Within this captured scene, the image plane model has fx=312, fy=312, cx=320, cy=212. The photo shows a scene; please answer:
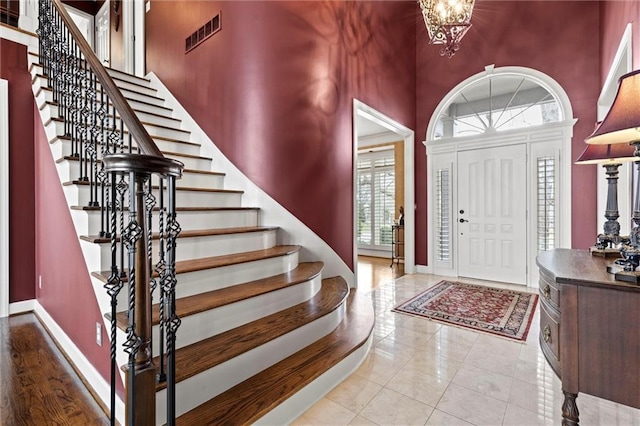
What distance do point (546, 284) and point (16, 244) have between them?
464 cm

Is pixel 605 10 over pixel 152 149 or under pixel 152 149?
over

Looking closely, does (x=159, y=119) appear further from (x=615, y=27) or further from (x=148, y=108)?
(x=615, y=27)

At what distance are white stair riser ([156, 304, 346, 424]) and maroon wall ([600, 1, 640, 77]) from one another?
9.92 feet

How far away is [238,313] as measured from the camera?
6.63ft

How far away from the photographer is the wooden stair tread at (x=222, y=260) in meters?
1.94

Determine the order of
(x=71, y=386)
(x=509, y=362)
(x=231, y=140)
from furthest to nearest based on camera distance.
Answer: (x=231, y=140)
(x=509, y=362)
(x=71, y=386)

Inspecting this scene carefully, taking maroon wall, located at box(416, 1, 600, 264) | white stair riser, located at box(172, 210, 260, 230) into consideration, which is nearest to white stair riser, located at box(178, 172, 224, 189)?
white stair riser, located at box(172, 210, 260, 230)

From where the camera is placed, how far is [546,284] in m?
1.66

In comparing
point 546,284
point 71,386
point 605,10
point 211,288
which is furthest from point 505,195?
point 71,386

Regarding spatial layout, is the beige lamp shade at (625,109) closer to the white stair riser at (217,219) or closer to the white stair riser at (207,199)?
the white stair riser at (217,219)

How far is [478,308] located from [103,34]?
25.4ft

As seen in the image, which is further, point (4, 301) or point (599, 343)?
point (4, 301)

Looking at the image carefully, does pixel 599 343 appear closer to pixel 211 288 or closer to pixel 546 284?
pixel 546 284

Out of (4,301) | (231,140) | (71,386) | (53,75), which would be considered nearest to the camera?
(71,386)
